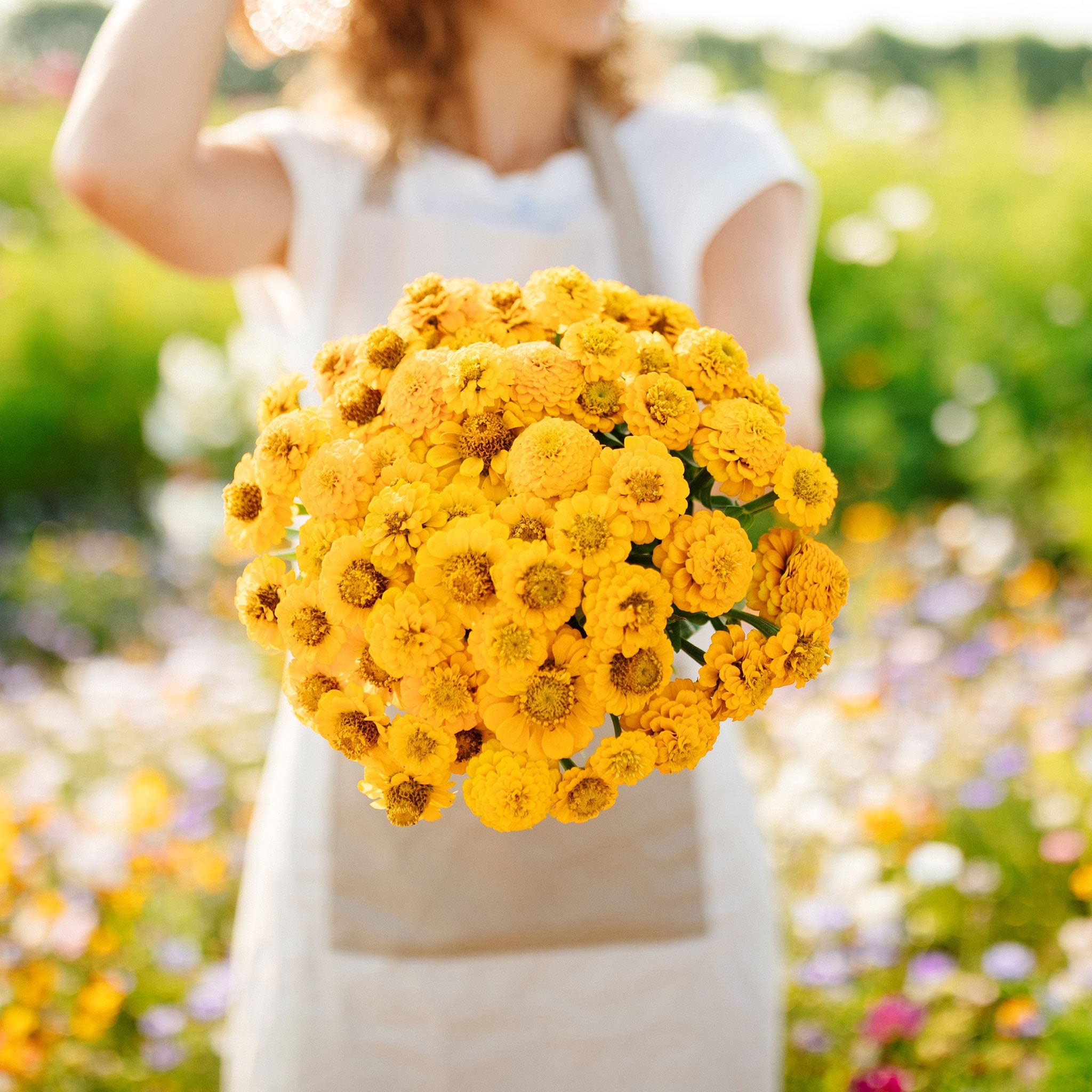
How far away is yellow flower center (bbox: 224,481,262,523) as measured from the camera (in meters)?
0.75

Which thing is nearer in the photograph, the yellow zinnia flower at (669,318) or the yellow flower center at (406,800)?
the yellow flower center at (406,800)

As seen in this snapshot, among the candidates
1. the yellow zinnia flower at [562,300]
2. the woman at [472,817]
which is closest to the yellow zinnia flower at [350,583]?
the yellow zinnia flower at [562,300]

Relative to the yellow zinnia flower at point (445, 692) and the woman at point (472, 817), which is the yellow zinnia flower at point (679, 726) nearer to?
the yellow zinnia flower at point (445, 692)

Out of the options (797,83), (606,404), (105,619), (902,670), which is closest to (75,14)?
(797,83)

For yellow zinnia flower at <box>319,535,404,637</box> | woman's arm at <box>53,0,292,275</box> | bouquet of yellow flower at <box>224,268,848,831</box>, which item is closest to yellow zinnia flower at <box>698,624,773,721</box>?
bouquet of yellow flower at <box>224,268,848,831</box>

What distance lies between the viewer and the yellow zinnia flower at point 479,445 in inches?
26.7

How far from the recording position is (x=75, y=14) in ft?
61.1

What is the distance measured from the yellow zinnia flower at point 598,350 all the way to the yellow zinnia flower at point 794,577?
0.49ft

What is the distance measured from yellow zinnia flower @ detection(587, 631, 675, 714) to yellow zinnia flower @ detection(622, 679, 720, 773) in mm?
15

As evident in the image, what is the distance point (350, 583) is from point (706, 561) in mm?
221

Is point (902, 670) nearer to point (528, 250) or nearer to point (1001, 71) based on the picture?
point (528, 250)

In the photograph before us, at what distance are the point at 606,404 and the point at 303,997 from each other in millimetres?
906

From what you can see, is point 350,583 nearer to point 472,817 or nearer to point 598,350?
point 598,350

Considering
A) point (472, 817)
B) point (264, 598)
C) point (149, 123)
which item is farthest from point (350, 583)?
point (149, 123)
